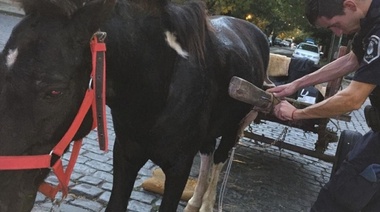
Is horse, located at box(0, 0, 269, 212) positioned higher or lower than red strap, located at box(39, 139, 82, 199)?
higher

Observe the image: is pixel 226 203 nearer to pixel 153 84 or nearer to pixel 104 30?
pixel 153 84

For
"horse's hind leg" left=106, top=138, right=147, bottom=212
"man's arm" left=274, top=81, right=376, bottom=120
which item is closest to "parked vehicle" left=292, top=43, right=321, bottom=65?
"man's arm" left=274, top=81, right=376, bottom=120

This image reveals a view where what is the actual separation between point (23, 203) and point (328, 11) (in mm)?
1998

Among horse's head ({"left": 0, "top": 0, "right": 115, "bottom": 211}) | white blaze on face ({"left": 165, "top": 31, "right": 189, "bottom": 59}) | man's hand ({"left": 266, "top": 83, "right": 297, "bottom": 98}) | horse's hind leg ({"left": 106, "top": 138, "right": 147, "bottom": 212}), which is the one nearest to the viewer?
horse's head ({"left": 0, "top": 0, "right": 115, "bottom": 211})

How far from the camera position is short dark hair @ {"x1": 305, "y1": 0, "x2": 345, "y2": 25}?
8.46 feet

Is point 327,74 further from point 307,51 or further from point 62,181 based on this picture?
point 307,51

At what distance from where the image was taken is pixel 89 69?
1.98 m

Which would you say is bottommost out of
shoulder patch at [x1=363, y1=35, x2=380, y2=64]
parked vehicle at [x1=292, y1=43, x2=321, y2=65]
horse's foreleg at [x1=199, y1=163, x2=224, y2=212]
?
parked vehicle at [x1=292, y1=43, x2=321, y2=65]

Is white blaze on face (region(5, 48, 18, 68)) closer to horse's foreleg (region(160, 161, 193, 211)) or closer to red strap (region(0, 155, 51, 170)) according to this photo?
red strap (region(0, 155, 51, 170))

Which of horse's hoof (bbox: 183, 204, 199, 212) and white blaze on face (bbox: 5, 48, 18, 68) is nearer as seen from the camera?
white blaze on face (bbox: 5, 48, 18, 68)

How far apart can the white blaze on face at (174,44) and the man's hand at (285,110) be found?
2.60 feet

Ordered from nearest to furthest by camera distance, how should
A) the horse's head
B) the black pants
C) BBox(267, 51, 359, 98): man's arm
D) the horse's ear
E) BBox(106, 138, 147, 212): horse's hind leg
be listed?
the horse's head < the horse's ear < the black pants < BBox(106, 138, 147, 212): horse's hind leg < BBox(267, 51, 359, 98): man's arm

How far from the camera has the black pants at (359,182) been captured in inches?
106

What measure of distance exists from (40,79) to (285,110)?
1.73 metres
